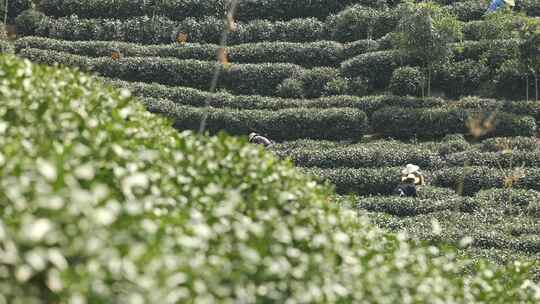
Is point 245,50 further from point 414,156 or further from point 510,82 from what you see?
point 414,156

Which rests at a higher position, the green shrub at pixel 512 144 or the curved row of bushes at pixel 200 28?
the curved row of bushes at pixel 200 28

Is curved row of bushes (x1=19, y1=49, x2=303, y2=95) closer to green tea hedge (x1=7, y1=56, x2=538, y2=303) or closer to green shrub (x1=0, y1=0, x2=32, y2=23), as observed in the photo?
green shrub (x1=0, y1=0, x2=32, y2=23)

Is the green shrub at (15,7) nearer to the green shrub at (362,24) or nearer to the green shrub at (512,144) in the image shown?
the green shrub at (362,24)

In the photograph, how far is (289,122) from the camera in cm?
2425

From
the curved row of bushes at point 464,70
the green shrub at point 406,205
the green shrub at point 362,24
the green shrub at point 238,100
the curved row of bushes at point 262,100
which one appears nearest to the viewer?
the green shrub at point 406,205

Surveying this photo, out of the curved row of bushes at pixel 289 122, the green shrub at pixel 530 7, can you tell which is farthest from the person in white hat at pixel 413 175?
the green shrub at pixel 530 7

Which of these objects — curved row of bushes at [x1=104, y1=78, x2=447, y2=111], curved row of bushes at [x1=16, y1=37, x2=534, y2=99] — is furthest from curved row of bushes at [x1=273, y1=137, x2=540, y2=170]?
curved row of bushes at [x1=16, y1=37, x2=534, y2=99]

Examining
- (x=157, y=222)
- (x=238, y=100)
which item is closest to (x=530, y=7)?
(x=238, y=100)

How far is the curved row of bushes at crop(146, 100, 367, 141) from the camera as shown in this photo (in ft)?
79.5

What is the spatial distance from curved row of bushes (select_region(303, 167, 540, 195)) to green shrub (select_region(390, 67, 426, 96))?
17.2 ft

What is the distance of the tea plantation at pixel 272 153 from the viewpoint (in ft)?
15.9

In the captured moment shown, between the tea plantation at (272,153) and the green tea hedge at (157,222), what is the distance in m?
0.02

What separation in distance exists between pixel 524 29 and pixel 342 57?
5303 millimetres

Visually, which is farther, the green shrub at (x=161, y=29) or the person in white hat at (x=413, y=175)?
the green shrub at (x=161, y=29)
